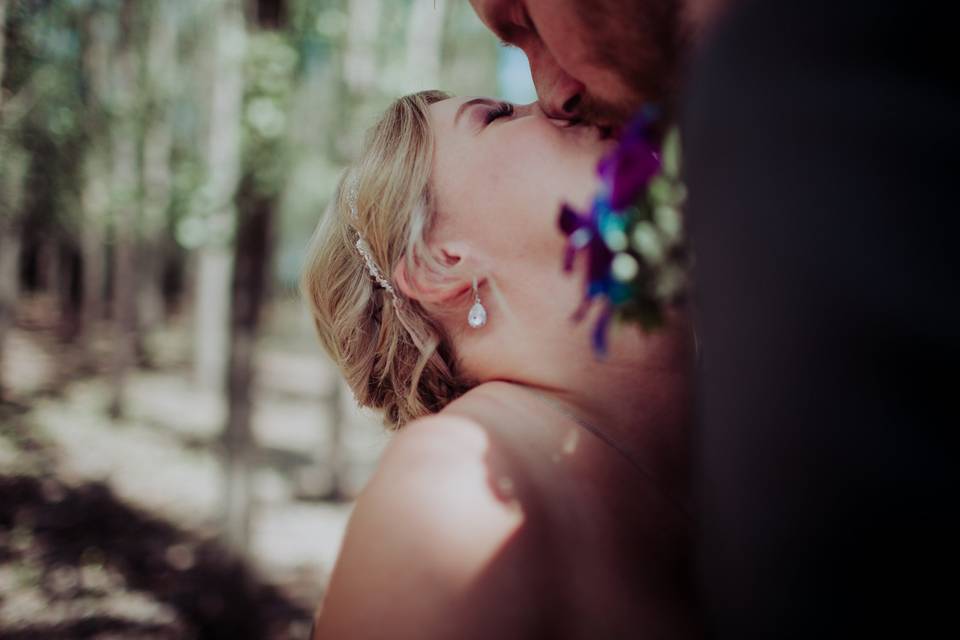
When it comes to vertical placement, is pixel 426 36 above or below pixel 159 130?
above

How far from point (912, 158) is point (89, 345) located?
23.8 metres

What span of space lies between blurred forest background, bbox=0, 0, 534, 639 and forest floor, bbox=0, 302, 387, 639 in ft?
0.12

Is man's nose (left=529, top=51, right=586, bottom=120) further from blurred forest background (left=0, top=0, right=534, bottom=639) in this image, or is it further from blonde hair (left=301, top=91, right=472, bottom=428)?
blurred forest background (left=0, top=0, right=534, bottom=639)

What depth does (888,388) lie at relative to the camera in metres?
0.69

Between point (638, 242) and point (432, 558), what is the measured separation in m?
0.71

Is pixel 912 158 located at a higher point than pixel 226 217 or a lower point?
higher

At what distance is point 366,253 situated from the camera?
2.25 metres

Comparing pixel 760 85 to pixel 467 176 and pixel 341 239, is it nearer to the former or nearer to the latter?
pixel 467 176

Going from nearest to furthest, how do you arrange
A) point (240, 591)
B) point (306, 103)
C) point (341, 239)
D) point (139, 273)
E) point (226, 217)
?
point (341, 239) < point (240, 591) < point (226, 217) < point (306, 103) < point (139, 273)

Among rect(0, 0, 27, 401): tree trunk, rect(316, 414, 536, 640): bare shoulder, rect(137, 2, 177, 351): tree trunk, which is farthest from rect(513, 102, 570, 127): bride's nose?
rect(137, 2, 177, 351): tree trunk

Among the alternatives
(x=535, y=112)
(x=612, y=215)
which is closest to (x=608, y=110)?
(x=612, y=215)

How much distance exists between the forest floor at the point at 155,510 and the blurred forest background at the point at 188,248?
37mm

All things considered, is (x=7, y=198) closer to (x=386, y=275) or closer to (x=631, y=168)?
(x=386, y=275)

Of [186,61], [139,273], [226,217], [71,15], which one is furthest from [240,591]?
[186,61]
